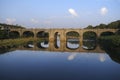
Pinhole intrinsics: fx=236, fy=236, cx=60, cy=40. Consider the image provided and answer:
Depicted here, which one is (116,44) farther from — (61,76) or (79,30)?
(79,30)

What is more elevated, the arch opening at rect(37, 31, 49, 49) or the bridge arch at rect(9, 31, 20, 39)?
the bridge arch at rect(9, 31, 20, 39)

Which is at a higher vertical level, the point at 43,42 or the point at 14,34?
the point at 14,34

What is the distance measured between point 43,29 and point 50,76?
6863 cm

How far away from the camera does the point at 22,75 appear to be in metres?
19.3

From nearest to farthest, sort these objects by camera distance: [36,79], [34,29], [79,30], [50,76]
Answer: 1. [36,79]
2. [50,76]
3. [79,30]
4. [34,29]

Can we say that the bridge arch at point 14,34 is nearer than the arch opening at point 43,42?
No

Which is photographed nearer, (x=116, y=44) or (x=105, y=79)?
(x=105, y=79)

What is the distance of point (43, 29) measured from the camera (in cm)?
8731

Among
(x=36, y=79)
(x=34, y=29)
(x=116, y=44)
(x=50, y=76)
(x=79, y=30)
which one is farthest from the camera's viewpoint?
(x=34, y=29)

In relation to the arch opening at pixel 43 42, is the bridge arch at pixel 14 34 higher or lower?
higher

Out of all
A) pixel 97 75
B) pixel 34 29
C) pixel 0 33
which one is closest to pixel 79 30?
pixel 34 29

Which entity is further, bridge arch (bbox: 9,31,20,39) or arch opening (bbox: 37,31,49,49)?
bridge arch (bbox: 9,31,20,39)

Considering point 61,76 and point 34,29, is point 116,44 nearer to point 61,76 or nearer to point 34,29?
point 61,76

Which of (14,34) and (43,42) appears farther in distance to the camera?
(14,34)
